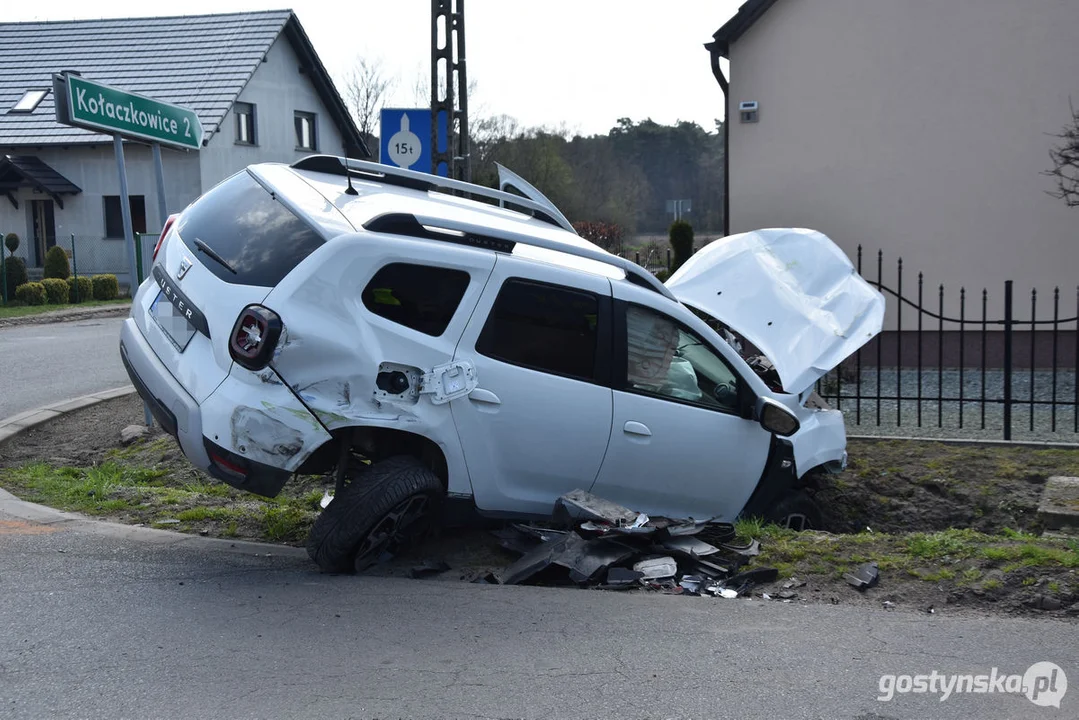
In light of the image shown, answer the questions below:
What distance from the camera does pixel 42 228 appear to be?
1339 inches

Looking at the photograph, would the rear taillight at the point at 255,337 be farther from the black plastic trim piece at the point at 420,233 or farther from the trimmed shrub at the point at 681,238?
the trimmed shrub at the point at 681,238

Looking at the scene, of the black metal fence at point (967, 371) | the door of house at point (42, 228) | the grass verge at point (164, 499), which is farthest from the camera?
the door of house at point (42, 228)

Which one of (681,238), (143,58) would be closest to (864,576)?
(681,238)

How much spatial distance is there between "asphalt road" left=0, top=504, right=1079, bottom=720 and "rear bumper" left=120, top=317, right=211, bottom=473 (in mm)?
686

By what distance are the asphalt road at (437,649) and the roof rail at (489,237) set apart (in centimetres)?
180

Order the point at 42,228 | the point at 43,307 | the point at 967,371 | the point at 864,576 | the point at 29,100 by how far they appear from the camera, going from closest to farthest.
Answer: the point at 864,576 → the point at 967,371 → the point at 43,307 → the point at 29,100 → the point at 42,228

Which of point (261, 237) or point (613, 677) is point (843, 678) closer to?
point (613, 677)

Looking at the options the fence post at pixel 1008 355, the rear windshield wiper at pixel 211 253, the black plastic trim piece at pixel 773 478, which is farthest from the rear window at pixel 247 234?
the fence post at pixel 1008 355

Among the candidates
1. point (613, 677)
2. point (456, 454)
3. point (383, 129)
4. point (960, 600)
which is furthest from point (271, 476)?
point (383, 129)

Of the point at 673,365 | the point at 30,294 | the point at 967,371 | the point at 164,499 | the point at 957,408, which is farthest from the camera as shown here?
the point at 30,294

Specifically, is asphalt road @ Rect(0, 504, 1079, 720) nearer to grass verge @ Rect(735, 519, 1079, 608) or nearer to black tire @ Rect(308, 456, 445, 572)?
A: black tire @ Rect(308, 456, 445, 572)

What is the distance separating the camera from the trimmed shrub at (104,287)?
1067 inches

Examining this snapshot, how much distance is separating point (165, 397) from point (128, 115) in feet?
14.6

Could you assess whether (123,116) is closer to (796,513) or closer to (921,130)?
(796,513)
